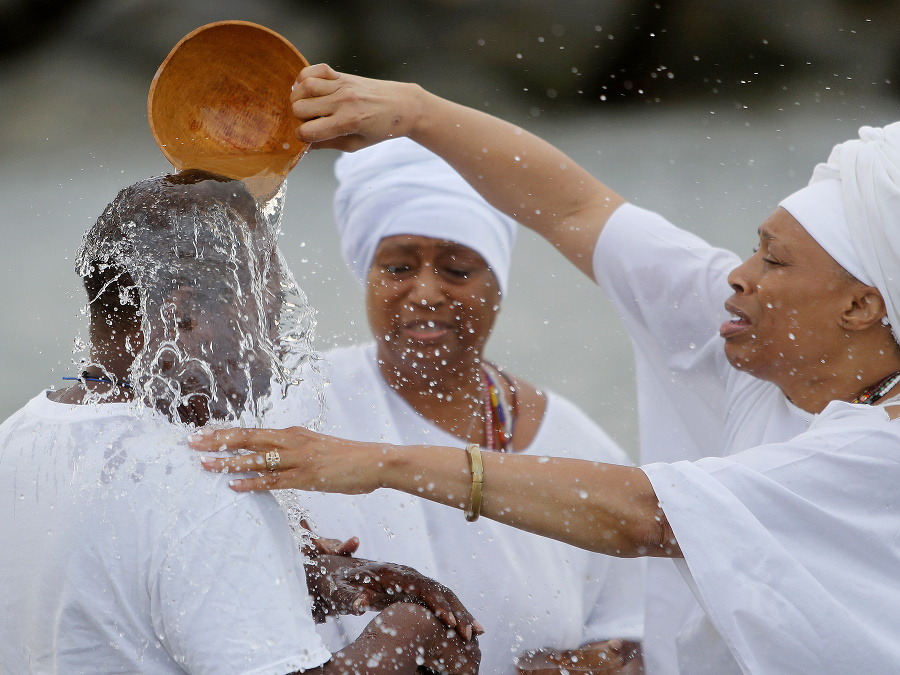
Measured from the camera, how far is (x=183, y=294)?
5.65 feet

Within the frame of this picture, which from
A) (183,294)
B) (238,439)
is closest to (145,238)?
(183,294)

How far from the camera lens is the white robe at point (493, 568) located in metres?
2.78

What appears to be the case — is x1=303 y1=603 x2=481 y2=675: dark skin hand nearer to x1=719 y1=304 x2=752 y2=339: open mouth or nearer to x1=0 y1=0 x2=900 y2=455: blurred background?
x1=719 y1=304 x2=752 y2=339: open mouth

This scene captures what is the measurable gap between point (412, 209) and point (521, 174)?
1.57 feet

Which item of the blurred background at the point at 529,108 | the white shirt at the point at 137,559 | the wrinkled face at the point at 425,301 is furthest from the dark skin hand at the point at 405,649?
the blurred background at the point at 529,108

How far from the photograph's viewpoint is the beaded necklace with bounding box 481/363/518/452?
10.5 feet

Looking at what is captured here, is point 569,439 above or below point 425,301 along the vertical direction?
below

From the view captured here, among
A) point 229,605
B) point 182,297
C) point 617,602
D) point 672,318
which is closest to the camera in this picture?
point 229,605

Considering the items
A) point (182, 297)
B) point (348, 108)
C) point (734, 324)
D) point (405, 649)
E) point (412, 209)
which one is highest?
point (348, 108)

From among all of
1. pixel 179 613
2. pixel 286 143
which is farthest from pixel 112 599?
pixel 286 143

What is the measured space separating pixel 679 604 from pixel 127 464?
69.7 inches

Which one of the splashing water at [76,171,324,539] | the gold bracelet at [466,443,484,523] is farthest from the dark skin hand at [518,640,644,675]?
the splashing water at [76,171,324,539]

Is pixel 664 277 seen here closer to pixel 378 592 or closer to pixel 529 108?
pixel 378 592

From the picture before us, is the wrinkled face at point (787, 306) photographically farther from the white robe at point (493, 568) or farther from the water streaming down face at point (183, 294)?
the water streaming down face at point (183, 294)
